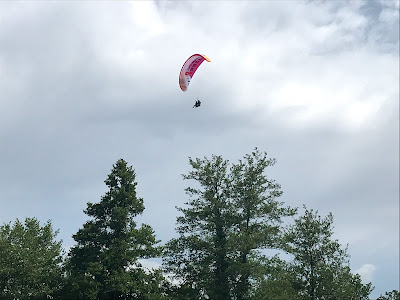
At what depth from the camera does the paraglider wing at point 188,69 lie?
190ft

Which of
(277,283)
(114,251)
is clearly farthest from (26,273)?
(277,283)

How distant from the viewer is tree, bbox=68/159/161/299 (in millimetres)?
49375

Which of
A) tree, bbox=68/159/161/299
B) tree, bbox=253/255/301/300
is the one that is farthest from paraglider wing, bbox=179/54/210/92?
tree, bbox=253/255/301/300

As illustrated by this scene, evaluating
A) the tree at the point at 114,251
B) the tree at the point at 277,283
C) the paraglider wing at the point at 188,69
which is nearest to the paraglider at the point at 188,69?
the paraglider wing at the point at 188,69

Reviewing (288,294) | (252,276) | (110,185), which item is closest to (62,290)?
(110,185)

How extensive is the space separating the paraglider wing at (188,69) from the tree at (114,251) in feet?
37.7

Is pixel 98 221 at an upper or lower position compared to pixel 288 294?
upper

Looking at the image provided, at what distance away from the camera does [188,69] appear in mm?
59031

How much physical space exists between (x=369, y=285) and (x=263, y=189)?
26.4 metres

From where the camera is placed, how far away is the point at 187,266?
5425cm

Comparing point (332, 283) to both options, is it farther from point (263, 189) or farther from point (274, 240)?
point (263, 189)

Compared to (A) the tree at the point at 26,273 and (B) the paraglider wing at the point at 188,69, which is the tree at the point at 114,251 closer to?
(A) the tree at the point at 26,273

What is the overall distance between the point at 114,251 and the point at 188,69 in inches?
857

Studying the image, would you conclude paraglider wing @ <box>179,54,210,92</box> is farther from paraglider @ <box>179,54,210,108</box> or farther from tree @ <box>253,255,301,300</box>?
tree @ <box>253,255,301,300</box>
